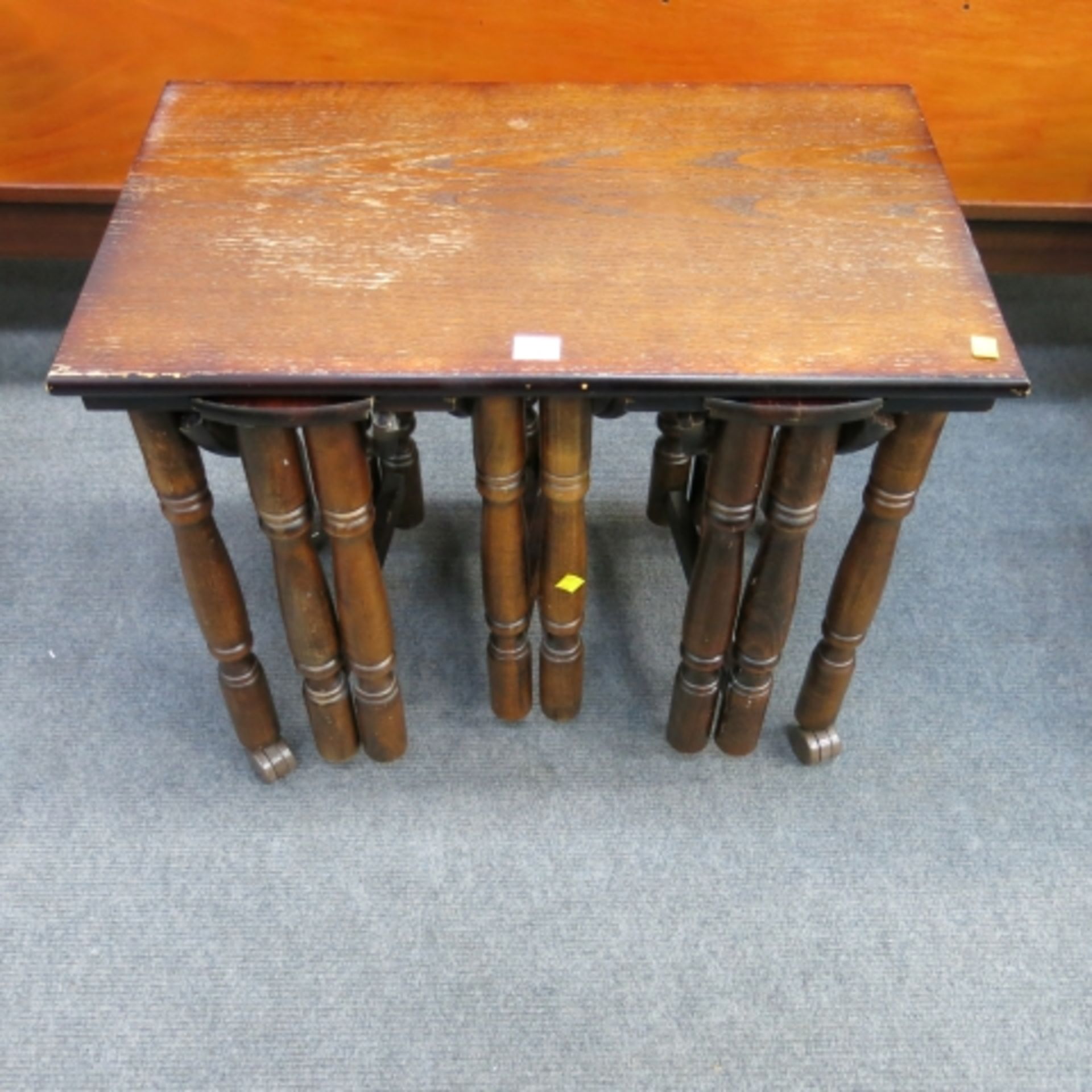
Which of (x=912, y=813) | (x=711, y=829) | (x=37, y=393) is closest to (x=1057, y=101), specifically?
(x=912, y=813)

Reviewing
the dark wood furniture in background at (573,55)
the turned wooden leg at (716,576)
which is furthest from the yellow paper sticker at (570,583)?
the dark wood furniture in background at (573,55)

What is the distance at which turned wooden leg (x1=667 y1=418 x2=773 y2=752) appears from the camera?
104 centimetres

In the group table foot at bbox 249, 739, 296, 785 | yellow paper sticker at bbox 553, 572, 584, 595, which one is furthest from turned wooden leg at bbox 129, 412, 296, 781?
yellow paper sticker at bbox 553, 572, 584, 595

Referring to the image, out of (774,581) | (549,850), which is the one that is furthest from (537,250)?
(549,850)

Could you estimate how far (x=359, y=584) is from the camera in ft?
3.80

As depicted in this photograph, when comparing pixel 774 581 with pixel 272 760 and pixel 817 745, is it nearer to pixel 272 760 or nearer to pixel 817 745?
pixel 817 745

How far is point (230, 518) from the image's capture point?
65.9 inches

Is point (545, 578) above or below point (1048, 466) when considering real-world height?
above

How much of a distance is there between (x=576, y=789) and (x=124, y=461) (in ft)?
2.92

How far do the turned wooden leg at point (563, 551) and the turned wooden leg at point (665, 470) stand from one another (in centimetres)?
24

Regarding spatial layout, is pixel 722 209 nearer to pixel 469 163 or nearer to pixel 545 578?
pixel 469 163

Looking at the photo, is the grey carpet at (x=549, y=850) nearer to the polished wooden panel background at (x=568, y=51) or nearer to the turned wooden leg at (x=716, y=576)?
the turned wooden leg at (x=716, y=576)

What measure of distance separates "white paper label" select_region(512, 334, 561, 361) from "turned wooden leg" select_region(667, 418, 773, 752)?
17 cm

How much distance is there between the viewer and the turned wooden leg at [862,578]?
1061mm
